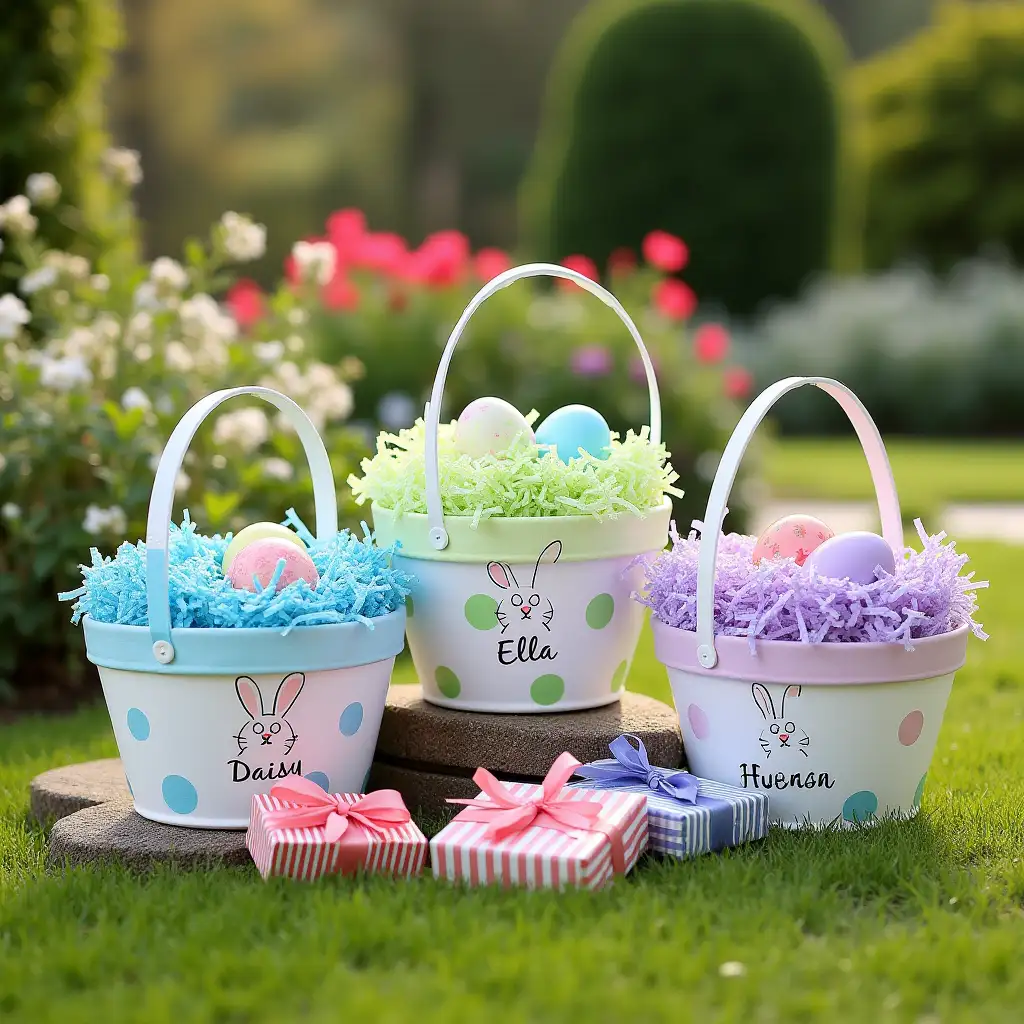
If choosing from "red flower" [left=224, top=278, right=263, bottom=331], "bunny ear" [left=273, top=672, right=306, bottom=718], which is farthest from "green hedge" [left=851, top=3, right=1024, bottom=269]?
"bunny ear" [left=273, top=672, right=306, bottom=718]

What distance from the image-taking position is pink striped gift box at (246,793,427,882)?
7.99 feet

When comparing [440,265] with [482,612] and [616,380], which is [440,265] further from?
[482,612]

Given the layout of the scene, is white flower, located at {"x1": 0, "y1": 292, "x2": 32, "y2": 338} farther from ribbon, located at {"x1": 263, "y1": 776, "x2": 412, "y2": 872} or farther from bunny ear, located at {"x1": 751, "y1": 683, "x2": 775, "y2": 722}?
bunny ear, located at {"x1": 751, "y1": 683, "x2": 775, "y2": 722}

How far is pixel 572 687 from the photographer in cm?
301

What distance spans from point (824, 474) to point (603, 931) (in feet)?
24.9

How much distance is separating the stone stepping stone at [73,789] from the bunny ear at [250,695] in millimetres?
475

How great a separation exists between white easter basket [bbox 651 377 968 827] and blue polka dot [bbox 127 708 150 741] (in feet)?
3.36

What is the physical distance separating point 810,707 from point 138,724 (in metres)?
1.26

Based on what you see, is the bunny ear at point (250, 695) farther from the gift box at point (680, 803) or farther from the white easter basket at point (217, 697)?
the gift box at point (680, 803)

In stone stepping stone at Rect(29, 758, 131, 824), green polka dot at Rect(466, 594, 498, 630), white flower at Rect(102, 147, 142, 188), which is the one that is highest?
white flower at Rect(102, 147, 142, 188)

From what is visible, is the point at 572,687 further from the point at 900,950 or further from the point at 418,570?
the point at 900,950

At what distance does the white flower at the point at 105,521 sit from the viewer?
3917mm

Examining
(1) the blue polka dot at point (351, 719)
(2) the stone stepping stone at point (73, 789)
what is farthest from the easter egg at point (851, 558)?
(2) the stone stepping stone at point (73, 789)

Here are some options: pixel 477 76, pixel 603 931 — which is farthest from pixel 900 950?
pixel 477 76
